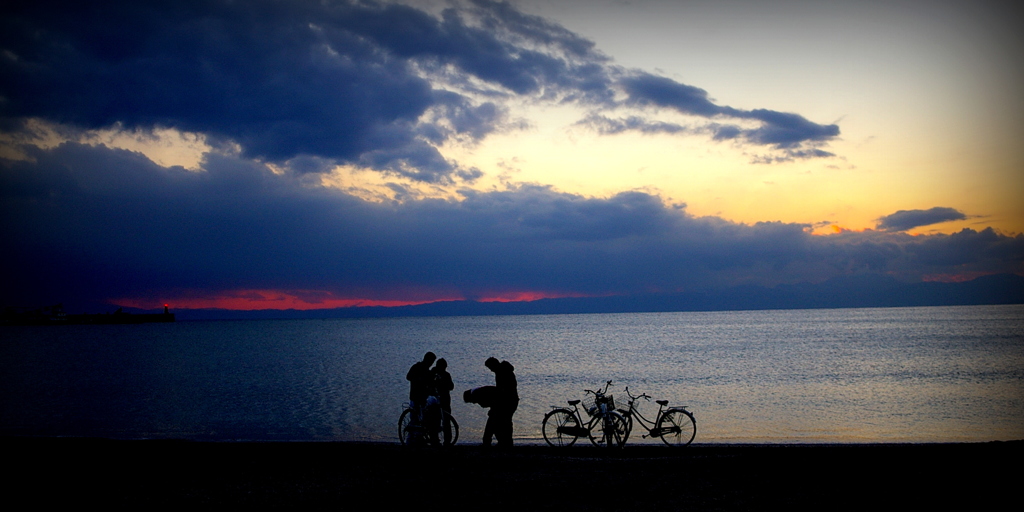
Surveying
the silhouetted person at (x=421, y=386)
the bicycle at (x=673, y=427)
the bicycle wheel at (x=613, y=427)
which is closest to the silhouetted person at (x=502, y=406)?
the silhouetted person at (x=421, y=386)

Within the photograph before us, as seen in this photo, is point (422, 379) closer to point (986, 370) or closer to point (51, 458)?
point (51, 458)

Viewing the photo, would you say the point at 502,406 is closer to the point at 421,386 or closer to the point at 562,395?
the point at 421,386

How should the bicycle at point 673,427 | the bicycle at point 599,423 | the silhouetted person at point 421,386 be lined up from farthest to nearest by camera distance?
the bicycle at point 673,427
the bicycle at point 599,423
the silhouetted person at point 421,386

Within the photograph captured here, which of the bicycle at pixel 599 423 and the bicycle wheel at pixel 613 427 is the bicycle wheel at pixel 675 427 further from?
the bicycle at pixel 599 423

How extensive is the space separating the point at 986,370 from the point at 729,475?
4130 centimetres

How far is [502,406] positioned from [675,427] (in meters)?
4.70

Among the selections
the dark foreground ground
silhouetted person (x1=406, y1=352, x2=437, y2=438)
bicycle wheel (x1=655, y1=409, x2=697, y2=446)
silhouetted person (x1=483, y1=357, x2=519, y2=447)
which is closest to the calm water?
bicycle wheel (x1=655, y1=409, x2=697, y2=446)

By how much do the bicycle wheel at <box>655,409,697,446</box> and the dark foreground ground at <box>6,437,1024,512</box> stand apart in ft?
8.65

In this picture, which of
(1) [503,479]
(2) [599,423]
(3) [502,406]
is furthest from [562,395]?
(1) [503,479]

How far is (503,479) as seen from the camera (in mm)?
10227

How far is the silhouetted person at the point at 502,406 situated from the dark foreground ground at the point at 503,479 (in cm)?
50

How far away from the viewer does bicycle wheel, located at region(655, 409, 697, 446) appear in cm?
1507

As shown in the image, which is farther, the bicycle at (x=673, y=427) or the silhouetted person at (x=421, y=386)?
the bicycle at (x=673, y=427)

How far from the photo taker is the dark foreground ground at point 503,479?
29.1 feet
